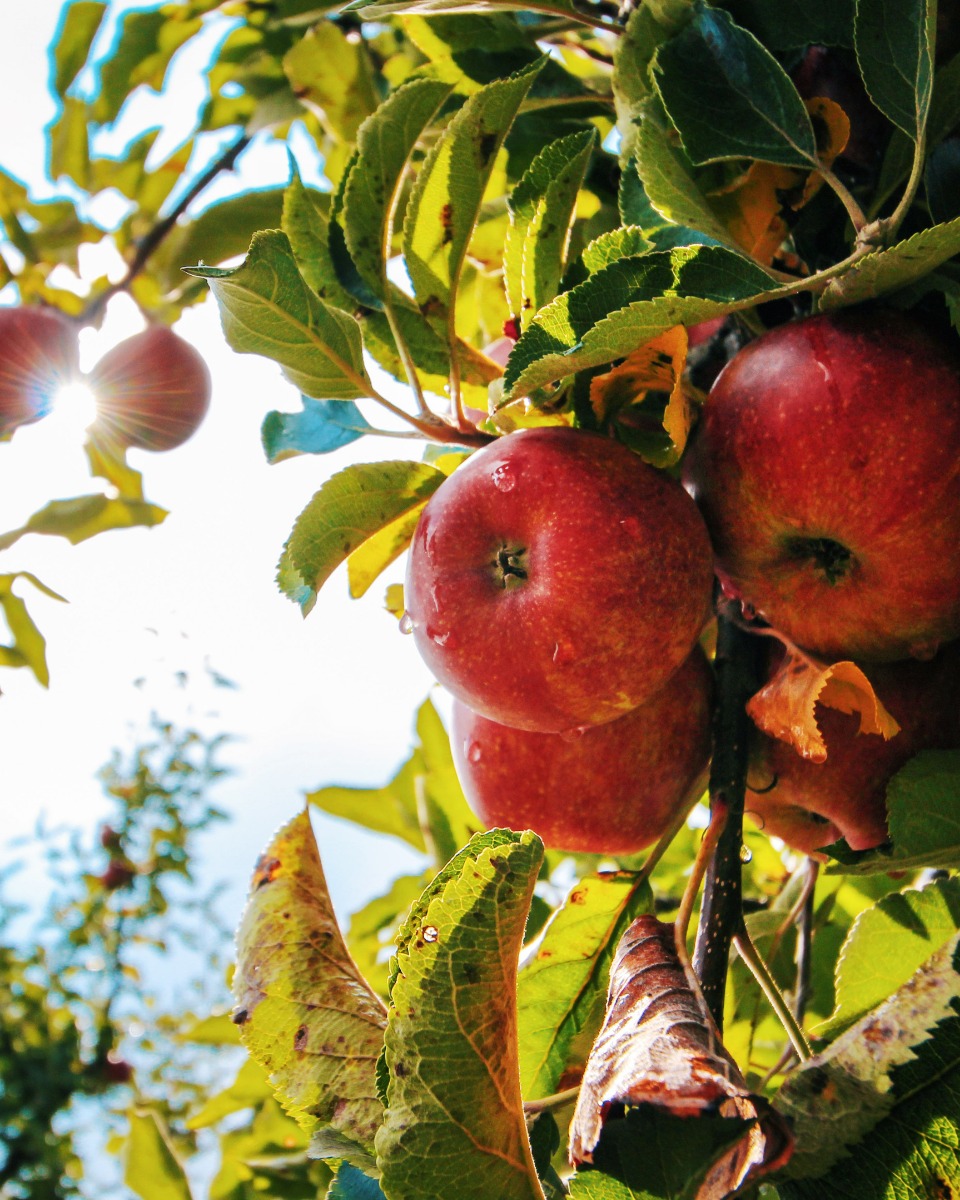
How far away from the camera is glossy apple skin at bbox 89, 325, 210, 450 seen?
1.61m

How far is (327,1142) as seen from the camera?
50cm

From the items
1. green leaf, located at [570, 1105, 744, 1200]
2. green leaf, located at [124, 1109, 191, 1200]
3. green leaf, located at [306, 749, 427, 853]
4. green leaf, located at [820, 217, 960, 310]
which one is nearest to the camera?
green leaf, located at [570, 1105, 744, 1200]

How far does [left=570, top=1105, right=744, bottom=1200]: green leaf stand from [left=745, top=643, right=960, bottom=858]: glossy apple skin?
0.33 m

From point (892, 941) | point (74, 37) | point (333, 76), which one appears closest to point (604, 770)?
point (892, 941)

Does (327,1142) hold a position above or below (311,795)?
above

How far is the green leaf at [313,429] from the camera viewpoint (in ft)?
2.45

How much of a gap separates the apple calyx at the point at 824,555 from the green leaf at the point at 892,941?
0.24 metres

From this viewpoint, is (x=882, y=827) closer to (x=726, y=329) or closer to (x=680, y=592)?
(x=680, y=592)

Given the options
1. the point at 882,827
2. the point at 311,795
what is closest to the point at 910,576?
the point at 882,827

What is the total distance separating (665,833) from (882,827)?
5.7 inches

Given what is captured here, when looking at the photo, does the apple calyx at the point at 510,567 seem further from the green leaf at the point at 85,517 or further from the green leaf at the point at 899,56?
the green leaf at the point at 85,517

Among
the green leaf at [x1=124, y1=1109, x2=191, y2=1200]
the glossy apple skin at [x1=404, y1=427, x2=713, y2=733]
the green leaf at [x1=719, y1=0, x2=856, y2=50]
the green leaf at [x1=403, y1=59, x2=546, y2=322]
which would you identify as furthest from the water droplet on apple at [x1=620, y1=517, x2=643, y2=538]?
the green leaf at [x1=124, y1=1109, x2=191, y2=1200]

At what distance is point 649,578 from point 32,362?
1.27m

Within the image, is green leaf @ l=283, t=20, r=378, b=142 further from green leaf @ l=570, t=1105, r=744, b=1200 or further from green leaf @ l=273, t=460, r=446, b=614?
green leaf @ l=570, t=1105, r=744, b=1200
